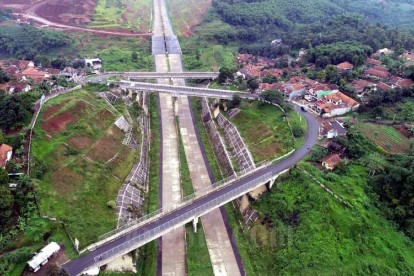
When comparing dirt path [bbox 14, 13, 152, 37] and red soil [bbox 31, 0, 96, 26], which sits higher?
red soil [bbox 31, 0, 96, 26]

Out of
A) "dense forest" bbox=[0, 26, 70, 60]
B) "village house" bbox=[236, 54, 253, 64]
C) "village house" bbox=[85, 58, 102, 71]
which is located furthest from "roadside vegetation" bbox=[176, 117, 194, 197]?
"dense forest" bbox=[0, 26, 70, 60]

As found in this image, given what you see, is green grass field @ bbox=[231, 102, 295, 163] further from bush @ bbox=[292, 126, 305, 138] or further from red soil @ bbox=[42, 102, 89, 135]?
red soil @ bbox=[42, 102, 89, 135]

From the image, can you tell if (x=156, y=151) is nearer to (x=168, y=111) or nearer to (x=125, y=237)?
(x=168, y=111)

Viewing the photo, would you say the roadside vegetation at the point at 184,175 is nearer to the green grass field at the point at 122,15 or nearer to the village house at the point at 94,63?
the village house at the point at 94,63

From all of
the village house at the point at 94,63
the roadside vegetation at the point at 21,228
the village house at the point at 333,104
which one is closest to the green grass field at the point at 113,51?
the village house at the point at 94,63

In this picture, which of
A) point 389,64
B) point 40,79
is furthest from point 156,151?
point 389,64
